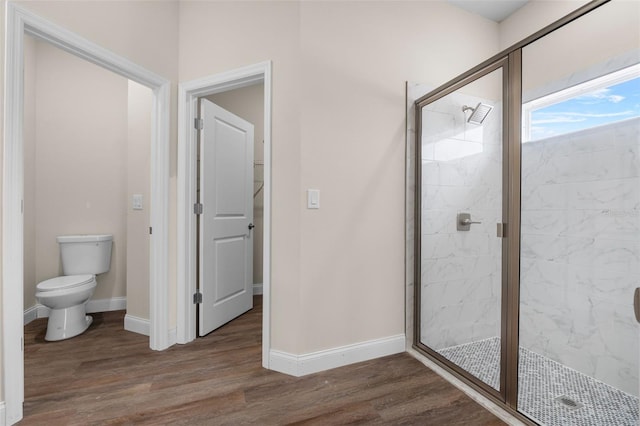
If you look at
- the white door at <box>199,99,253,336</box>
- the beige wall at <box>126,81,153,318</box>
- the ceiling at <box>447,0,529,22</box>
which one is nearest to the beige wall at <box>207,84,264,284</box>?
the white door at <box>199,99,253,336</box>

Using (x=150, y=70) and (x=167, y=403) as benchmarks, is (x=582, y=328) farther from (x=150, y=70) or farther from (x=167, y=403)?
(x=150, y=70)

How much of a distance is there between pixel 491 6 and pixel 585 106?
1.21 metres

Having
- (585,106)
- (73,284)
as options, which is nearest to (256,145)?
(73,284)

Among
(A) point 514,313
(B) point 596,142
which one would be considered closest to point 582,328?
(A) point 514,313

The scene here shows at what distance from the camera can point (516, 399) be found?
155cm

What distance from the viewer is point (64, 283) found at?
2.41 metres

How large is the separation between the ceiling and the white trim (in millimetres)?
3555

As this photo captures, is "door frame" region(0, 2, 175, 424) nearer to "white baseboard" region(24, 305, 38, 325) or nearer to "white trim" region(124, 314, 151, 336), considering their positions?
"white trim" region(124, 314, 151, 336)

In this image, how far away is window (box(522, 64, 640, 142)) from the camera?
1811 millimetres

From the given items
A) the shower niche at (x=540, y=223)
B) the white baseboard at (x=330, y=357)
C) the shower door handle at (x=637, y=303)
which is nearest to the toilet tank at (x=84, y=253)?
the white baseboard at (x=330, y=357)

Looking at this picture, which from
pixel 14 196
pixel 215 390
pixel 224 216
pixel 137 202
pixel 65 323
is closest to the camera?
pixel 14 196

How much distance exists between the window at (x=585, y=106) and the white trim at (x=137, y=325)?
9.72 feet

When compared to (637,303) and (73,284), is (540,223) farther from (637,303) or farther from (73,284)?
(73,284)

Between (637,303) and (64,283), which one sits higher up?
(637,303)
